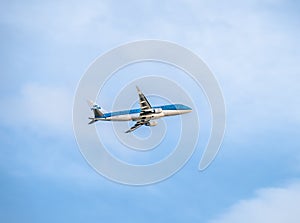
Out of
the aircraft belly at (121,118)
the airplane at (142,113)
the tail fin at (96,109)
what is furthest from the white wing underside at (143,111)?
the tail fin at (96,109)

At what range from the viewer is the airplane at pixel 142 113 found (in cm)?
14425

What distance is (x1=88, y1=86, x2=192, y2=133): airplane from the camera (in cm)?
14425

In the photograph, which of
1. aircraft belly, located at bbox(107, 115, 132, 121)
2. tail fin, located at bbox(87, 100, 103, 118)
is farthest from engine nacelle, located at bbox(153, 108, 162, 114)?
tail fin, located at bbox(87, 100, 103, 118)

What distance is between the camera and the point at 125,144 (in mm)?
129250

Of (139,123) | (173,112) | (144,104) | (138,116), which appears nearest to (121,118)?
(139,123)

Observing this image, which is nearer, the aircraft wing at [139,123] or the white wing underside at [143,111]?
the white wing underside at [143,111]

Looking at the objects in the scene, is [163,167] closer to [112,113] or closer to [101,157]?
[101,157]

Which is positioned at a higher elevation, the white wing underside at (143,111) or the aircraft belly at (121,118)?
the aircraft belly at (121,118)

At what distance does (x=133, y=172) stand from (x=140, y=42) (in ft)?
100

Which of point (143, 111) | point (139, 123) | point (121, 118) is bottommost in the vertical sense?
point (143, 111)

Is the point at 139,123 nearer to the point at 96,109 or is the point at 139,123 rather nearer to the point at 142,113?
the point at 142,113

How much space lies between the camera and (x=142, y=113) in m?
144

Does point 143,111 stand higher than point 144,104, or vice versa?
point 143,111

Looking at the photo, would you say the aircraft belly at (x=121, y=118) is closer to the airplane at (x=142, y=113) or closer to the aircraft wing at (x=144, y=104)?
the airplane at (x=142, y=113)
